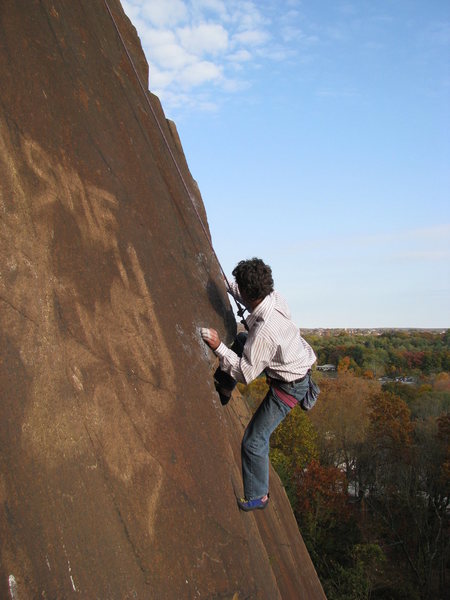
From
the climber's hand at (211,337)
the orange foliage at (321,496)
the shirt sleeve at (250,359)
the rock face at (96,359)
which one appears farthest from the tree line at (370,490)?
the rock face at (96,359)

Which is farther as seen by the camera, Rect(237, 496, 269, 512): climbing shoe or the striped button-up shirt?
the striped button-up shirt

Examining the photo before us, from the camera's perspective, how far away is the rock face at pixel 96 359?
7.72 feet

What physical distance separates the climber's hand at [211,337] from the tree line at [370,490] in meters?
24.1

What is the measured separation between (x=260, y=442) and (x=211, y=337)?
0.78 m

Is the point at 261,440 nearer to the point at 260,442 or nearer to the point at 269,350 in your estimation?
the point at 260,442

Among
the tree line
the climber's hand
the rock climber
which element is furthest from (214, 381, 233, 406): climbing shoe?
the tree line

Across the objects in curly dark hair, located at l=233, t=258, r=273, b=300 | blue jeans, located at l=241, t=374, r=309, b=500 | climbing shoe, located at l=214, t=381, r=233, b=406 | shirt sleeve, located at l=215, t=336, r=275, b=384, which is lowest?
blue jeans, located at l=241, t=374, r=309, b=500

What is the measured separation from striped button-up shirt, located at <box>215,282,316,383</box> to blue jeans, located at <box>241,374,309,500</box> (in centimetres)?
17

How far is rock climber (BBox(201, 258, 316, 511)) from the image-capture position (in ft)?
12.1

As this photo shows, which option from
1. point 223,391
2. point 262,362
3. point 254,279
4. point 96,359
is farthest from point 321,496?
point 96,359

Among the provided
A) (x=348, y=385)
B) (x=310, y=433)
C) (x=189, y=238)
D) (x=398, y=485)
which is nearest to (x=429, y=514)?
(x=398, y=485)

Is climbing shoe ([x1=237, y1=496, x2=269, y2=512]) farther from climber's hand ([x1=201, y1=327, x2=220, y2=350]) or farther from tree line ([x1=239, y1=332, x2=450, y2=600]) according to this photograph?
tree line ([x1=239, y1=332, x2=450, y2=600])

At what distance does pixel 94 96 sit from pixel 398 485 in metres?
37.2

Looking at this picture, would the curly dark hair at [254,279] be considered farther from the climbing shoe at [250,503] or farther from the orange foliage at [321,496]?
the orange foliage at [321,496]
